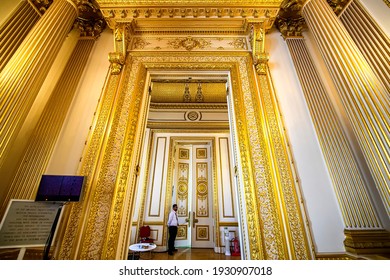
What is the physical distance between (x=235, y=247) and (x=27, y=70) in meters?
5.24

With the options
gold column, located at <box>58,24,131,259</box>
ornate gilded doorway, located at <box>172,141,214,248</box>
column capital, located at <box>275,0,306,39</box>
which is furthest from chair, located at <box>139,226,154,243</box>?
column capital, located at <box>275,0,306,39</box>

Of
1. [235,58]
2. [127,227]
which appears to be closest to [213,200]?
[127,227]

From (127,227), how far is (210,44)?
316cm

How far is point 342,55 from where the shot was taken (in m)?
1.92

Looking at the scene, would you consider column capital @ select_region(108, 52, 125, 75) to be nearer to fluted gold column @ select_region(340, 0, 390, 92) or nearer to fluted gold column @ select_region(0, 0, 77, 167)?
fluted gold column @ select_region(0, 0, 77, 167)

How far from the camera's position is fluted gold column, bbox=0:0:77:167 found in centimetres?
165

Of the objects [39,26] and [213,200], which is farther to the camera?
[213,200]

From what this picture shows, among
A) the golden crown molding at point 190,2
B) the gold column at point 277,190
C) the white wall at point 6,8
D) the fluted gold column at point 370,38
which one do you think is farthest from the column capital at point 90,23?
the fluted gold column at point 370,38

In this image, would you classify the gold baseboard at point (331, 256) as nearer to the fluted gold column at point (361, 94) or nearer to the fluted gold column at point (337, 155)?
the fluted gold column at point (337, 155)

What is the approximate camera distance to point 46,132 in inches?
88.1

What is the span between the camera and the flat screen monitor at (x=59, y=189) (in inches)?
65.9

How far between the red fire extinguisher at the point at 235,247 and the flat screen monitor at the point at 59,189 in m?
4.14

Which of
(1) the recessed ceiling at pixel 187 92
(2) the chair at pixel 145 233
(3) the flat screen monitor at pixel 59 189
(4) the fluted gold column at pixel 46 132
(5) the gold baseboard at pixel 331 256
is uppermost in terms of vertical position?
(1) the recessed ceiling at pixel 187 92

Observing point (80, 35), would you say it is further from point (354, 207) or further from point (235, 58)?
point (354, 207)
